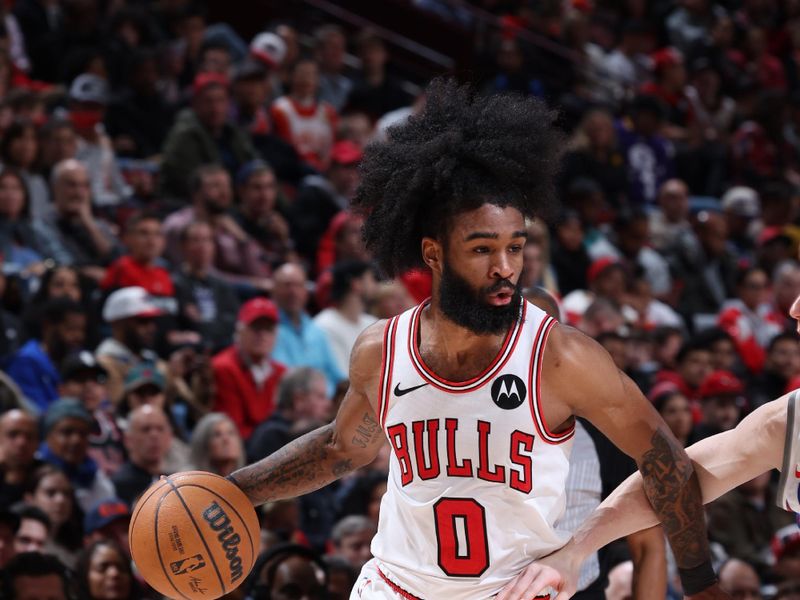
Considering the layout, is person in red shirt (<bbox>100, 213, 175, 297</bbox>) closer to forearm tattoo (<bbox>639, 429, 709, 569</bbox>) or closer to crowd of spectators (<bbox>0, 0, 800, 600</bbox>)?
crowd of spectators (<bbox>0, 0, 800, 600</bbox>)

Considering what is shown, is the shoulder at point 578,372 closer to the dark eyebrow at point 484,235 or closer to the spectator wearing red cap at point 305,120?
the dark eyebrow at point 484,235

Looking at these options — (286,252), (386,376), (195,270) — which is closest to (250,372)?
(195,270)

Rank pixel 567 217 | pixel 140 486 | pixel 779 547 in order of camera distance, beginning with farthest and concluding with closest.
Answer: pixel 567 217 → pixel 779 547 → pixel 140 486

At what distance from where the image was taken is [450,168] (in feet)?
13.7

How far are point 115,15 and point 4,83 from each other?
1.77 meters

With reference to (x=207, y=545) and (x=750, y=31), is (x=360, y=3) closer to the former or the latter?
(x=750, y=31)

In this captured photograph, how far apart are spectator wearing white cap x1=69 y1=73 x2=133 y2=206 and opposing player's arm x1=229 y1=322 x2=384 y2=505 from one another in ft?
19.8

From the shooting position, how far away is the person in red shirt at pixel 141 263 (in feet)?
29.9

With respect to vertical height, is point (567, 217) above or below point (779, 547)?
above

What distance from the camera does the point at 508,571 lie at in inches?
161

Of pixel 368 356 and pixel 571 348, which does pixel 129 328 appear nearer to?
pixel 368 356

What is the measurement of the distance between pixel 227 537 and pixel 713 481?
1.53 metres

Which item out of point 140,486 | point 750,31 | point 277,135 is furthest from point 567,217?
point 750,31

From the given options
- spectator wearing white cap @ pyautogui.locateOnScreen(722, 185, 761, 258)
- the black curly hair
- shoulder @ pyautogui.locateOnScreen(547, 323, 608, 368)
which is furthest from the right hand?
spectator wearing white cap @ pyautogui.locateOnScreen(722, 185, 761, 258)
